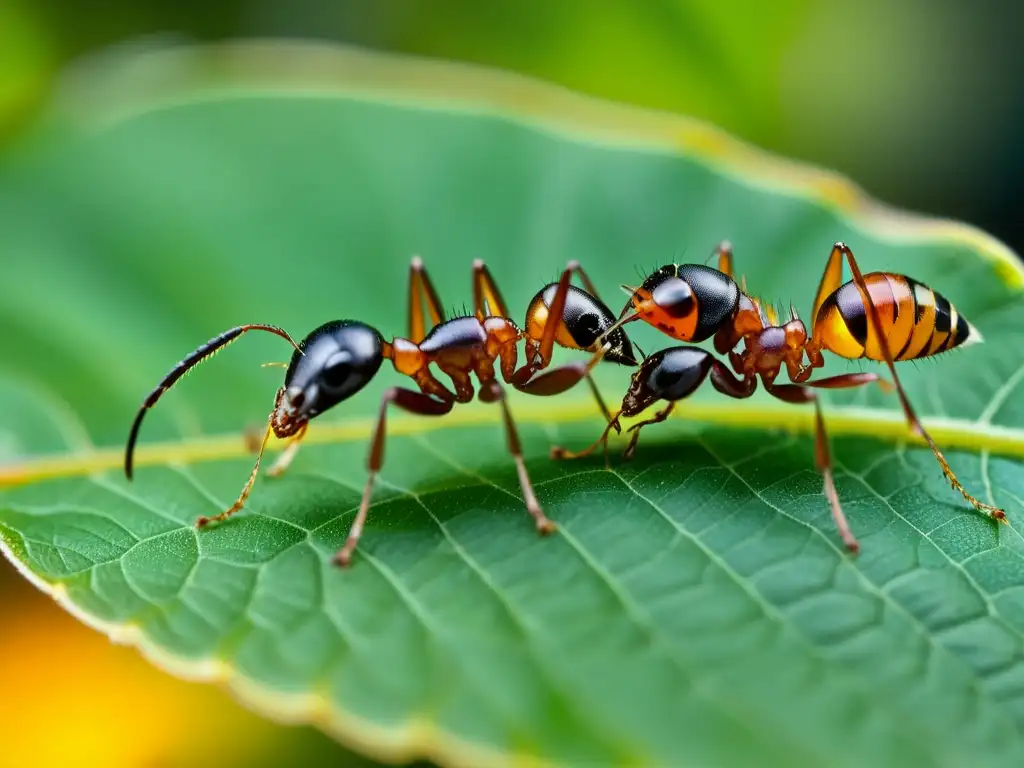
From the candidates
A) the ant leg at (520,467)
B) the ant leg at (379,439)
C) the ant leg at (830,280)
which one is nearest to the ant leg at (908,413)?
the ant leg at (830,280)

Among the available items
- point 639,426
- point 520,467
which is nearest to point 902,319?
point 639,426

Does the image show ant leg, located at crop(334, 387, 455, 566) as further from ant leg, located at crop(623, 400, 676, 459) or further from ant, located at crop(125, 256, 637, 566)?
ant leg, located at crop(623, 400, 676, 459)

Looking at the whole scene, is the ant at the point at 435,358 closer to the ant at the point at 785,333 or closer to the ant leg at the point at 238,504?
the ant leg at the point at 238,504

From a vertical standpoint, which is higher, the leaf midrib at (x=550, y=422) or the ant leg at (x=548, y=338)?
the ant leg at (x=548, y=338)

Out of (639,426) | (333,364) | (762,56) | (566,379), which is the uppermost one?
(762,56)

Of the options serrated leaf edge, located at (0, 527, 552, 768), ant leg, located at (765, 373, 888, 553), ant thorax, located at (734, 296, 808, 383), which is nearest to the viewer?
serrated leaf edge, located at (0, 527, 552, 768)

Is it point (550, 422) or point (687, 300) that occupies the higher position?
point (687, 300)

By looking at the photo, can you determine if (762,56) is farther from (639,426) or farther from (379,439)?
(379,439)

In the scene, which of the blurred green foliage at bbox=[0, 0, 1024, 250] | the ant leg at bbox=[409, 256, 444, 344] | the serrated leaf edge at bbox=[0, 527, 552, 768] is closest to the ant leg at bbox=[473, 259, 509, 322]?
the ant leg at bbox=[409, 256, 444, 344]
